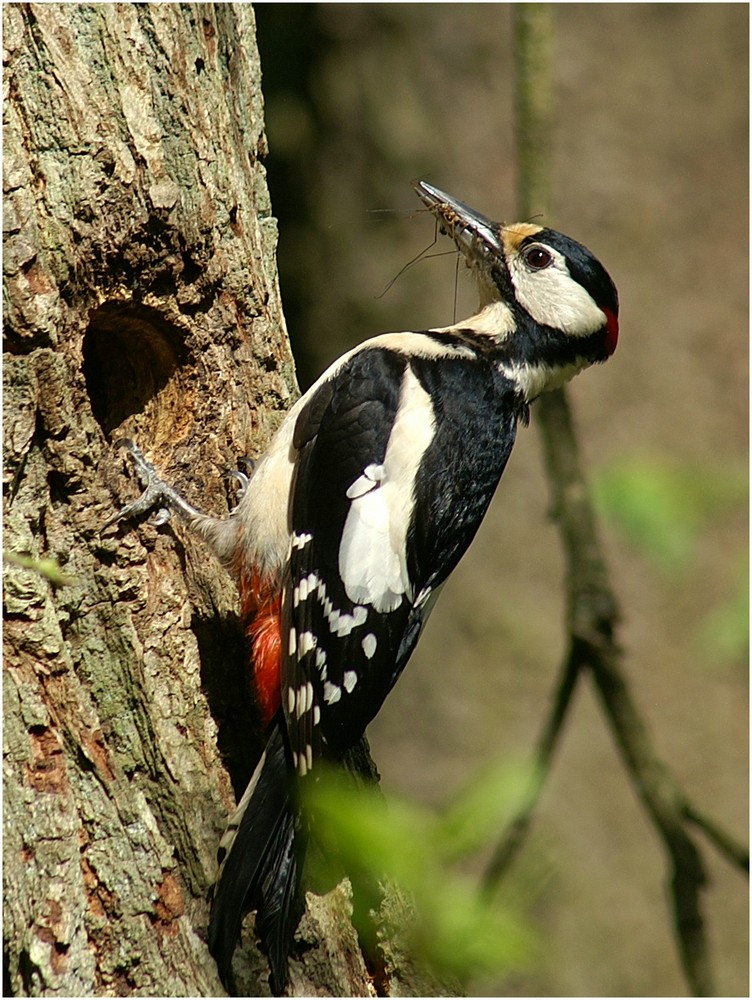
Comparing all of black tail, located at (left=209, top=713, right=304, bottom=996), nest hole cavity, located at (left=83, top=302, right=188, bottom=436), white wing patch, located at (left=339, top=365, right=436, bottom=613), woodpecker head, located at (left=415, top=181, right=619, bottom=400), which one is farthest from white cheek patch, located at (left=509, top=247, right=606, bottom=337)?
black tail, located at (left=209, top=713, right=304, bottom=996)

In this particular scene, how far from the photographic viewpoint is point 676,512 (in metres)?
2.35

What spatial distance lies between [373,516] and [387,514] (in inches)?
1.4

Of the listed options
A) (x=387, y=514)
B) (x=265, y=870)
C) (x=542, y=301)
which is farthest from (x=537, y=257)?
(x=265, y=870)

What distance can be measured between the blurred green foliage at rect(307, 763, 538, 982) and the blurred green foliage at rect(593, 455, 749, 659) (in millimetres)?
775

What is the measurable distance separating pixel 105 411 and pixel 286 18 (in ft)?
8.50

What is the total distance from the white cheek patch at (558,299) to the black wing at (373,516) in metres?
0.38

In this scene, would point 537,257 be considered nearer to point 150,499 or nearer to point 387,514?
point 387,514

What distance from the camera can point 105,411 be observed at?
2.78 metres

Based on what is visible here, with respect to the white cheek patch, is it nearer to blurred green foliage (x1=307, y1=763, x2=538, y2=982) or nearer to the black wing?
the black wing

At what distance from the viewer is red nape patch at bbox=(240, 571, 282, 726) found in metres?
2.67

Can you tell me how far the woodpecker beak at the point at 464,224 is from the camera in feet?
11.1

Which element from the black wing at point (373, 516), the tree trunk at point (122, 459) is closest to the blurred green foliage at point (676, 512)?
the black wing at point (373, 516)

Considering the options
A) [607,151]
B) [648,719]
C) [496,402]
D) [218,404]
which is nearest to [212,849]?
[218,404]

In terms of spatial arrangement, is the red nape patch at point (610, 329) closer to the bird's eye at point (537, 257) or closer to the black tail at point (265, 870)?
the bird's eye at point (537, 257)
